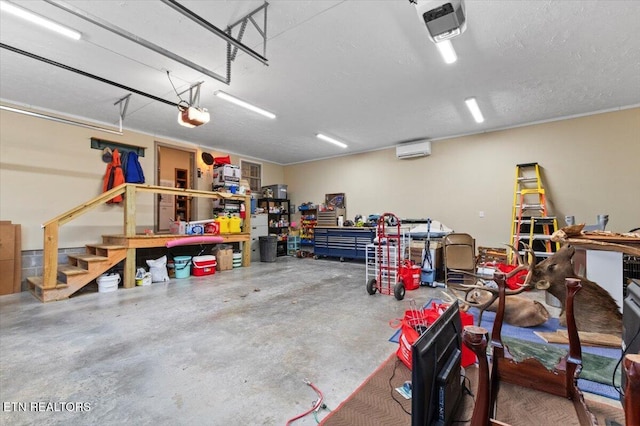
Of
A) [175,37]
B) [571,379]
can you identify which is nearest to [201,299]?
[175,37]

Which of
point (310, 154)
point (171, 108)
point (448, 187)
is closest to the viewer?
point (171, 108)

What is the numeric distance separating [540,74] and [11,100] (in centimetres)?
862

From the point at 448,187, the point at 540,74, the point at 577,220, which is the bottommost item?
the point at 577,220

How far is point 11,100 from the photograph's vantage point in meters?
4.70

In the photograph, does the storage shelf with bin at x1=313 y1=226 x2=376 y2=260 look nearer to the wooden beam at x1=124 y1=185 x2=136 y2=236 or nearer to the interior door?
the interior door

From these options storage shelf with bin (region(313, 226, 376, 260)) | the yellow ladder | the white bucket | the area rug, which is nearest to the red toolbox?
the white bucket

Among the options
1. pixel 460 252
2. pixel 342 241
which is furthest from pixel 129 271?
pixel 460 252

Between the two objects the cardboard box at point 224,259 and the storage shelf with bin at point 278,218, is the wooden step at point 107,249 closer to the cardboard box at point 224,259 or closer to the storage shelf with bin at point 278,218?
the cardboard box at point 224,259

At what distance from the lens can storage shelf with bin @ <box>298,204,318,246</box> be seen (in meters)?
8.93

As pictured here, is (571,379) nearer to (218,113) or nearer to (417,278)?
(417,278)

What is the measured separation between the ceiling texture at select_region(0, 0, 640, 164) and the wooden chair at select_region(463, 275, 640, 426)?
2.89m

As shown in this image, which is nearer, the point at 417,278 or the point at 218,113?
the point at 417,278

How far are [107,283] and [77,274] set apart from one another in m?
0.44

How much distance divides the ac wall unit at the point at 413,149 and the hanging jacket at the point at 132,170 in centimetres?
636
